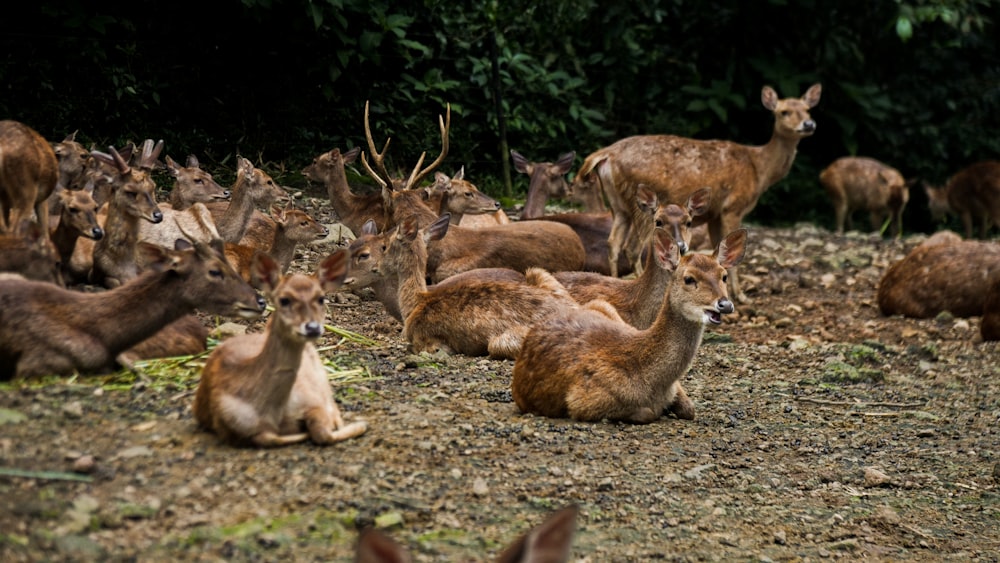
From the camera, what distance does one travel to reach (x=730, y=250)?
25.6 ft

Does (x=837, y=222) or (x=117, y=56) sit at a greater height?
(x=117, y=56)

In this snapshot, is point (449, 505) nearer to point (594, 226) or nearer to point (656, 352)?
point (656, 352)

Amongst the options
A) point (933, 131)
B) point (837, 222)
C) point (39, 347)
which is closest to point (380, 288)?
point (39, 347)

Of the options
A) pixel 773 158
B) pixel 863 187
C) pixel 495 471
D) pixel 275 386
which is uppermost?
pixel 773 158

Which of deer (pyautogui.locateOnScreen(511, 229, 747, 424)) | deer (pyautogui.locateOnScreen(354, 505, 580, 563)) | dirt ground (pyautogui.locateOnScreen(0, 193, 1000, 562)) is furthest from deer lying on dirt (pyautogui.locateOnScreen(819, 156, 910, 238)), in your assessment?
deer (pyautogui.locateOnScreen(354, 505, 580, 563))

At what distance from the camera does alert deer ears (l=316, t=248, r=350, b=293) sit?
19.4 ft

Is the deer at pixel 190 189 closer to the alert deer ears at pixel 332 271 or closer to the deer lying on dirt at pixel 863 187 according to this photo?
the alert deer ears at pixel 332 271

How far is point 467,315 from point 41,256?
2.66 m

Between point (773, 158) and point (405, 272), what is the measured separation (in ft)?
16.8

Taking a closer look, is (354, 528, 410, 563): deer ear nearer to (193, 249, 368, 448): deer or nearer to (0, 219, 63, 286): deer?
(193, 249, 368, 448): deer

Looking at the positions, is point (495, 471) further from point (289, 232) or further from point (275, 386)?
point (289, 232)

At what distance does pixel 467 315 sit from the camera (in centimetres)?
826

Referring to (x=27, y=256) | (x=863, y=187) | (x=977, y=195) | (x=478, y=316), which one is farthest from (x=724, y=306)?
(x=977, y=195)

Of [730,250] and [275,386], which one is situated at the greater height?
[730,250]
